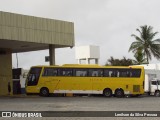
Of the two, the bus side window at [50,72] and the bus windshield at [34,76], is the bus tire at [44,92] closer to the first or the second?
the bus windshield at [34,76]

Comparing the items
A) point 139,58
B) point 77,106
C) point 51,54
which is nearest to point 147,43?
point 139,58

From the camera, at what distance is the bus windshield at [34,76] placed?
37812 mm

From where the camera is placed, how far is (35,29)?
125 ft

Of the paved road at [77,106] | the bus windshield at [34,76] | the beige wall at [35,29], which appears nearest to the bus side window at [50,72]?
the bus windshield at [34,76]

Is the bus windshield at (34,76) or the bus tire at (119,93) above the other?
the bus windshield at (34,76)

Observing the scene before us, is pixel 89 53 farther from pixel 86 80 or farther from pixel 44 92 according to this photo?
pixel 44 92

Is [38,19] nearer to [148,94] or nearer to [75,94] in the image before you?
[75,94]

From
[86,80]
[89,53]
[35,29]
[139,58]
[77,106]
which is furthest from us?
[139,58]

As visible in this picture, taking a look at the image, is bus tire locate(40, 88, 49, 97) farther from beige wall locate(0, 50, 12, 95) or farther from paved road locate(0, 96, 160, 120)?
paved road locate(0, 96, 160, 120)

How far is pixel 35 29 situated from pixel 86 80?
20.9 ft

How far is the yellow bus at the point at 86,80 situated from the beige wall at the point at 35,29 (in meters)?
2.95

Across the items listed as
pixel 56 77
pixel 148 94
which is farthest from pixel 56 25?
pixel 148 94

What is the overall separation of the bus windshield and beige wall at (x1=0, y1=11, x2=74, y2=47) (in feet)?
8.37

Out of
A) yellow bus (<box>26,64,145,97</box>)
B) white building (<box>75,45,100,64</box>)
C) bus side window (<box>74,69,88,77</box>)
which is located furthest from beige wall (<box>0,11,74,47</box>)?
white building (<box>75,45,100,64</box>)
